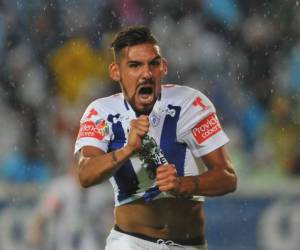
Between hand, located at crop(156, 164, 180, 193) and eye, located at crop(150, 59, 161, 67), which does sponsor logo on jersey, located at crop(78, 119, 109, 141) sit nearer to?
eye, located at crop(150, 59, 161, 67)

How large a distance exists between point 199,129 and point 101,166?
55cm

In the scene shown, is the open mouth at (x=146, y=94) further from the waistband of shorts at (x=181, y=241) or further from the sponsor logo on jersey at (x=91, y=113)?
the waistband of shorts at (x=181, y=241)

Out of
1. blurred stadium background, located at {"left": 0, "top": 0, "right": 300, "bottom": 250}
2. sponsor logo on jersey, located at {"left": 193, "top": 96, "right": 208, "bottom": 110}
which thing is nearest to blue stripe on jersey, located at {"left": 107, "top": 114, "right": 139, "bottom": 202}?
sponsor logo on jersey, located at {"left": 193, "top": 96, "right": 208, "bottom": 110}

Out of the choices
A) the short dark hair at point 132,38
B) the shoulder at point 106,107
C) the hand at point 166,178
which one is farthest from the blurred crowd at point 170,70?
the hand at point 166,178

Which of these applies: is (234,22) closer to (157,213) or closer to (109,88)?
(109,88)

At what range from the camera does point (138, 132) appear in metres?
3.84

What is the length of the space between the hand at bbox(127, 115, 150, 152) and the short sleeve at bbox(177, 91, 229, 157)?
0.51 m

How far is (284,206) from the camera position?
825 cm

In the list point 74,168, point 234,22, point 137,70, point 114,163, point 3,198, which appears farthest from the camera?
point 234,22

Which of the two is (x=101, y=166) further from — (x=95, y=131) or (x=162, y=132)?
(x=162, y=132)

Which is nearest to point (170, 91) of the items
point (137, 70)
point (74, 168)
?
point (137, 70)

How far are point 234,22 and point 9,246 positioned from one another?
2916 mm

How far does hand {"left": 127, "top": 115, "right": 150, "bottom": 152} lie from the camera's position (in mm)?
3832

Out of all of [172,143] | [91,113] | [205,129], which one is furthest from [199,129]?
[91,113]
